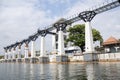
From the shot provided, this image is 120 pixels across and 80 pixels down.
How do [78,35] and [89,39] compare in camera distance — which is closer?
[89,39]

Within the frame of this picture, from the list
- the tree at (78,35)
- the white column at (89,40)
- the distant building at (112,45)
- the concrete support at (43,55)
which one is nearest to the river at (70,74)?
the white column at (89,40)

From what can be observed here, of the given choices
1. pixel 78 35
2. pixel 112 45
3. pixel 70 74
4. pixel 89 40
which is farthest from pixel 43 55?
pixel 70 74

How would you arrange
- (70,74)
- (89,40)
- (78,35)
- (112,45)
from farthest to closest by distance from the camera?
(78,35), (112,45), (89,40), (70,74)

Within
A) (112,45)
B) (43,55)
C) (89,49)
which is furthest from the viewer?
(43,55)

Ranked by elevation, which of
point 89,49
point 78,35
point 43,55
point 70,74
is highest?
point 78,35

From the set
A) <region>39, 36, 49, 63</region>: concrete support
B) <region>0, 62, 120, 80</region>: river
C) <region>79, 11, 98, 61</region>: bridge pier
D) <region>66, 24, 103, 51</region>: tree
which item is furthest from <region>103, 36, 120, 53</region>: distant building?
<region>0, 62, 120, 80</region>: river

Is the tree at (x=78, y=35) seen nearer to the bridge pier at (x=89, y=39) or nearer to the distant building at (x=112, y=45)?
the distant building at (x=112, y=45)

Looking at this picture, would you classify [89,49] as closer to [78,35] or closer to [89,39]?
[89,39]

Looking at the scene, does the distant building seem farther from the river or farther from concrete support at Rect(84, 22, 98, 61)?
the river

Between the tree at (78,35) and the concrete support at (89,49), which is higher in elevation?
the tree at (78,35)

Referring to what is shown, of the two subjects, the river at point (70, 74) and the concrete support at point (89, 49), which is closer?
the river at point (70, 74)

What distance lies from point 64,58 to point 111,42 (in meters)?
21.1

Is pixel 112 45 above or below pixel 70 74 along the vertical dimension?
above

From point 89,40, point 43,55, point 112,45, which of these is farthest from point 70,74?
point 43,55
